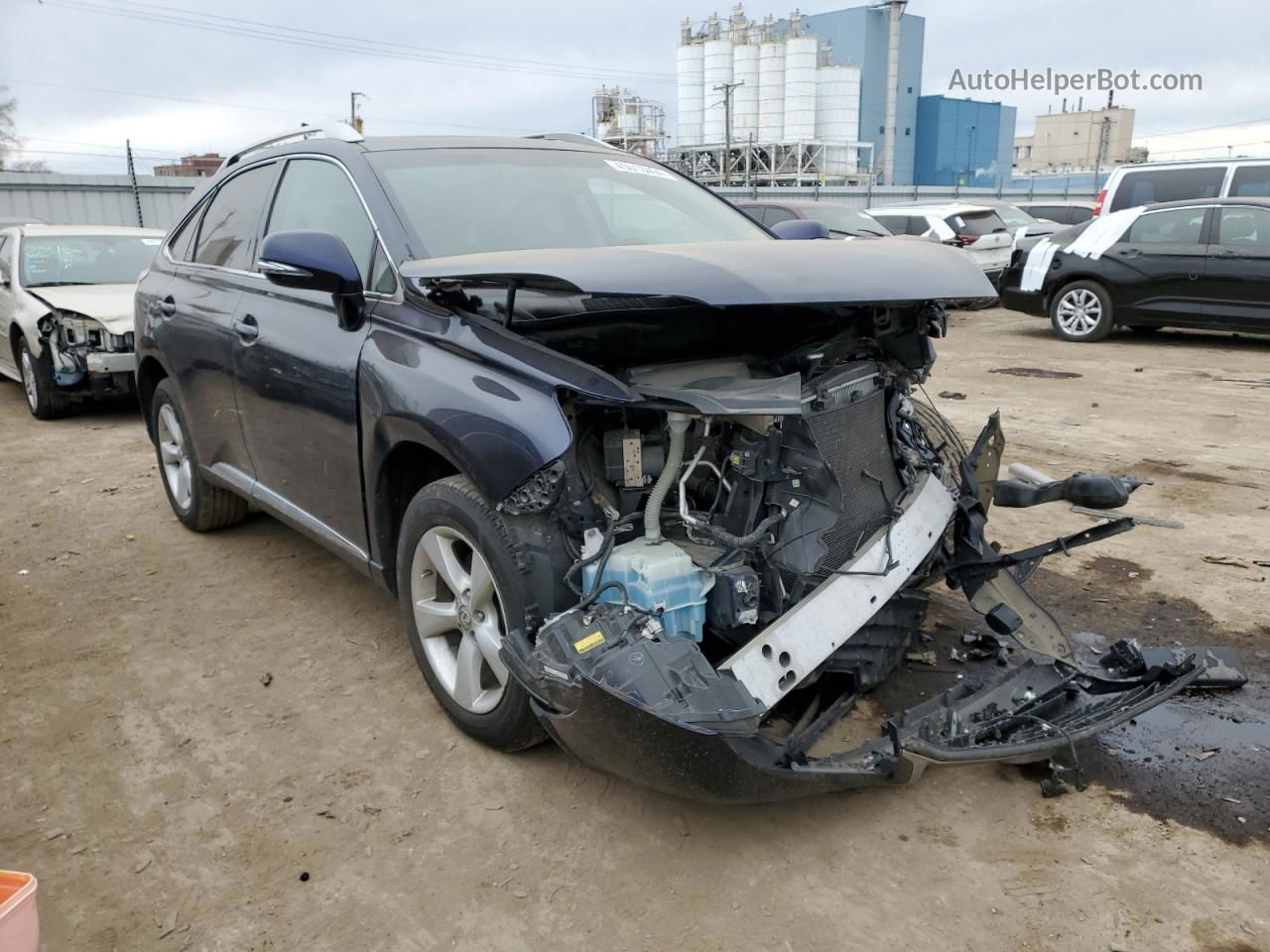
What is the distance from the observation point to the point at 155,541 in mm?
5035

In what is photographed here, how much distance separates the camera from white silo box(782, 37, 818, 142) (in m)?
47.1

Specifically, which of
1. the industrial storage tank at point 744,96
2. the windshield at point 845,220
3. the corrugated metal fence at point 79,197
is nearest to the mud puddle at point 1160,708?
the windshield at point 845,220

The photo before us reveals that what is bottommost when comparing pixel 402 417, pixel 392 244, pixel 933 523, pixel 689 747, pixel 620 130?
pixel 689 747

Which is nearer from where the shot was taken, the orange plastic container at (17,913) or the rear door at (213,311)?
the orange plastic container at (17,913)

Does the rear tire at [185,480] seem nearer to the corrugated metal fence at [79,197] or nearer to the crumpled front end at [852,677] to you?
the crumpled front end at [852,677]

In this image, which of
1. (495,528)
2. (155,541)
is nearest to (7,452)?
(155,541)

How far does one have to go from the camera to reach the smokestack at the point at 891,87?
162 ft

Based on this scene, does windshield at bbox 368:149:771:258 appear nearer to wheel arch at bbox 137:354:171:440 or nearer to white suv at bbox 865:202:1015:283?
wheel arch at bbox 137:354:171:440

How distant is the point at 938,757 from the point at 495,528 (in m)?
1.28

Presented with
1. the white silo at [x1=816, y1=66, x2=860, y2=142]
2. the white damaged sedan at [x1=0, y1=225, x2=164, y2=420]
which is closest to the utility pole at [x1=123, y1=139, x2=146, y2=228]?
the white damaged sedan at [x1=0, y1=225, x2=164, y2=420]

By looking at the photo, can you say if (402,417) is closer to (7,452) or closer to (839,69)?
(7,452)

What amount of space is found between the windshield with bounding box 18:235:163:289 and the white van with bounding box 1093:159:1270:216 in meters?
10.9

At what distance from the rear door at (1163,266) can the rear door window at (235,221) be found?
31.4ft

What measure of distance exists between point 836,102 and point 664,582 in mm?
50705
